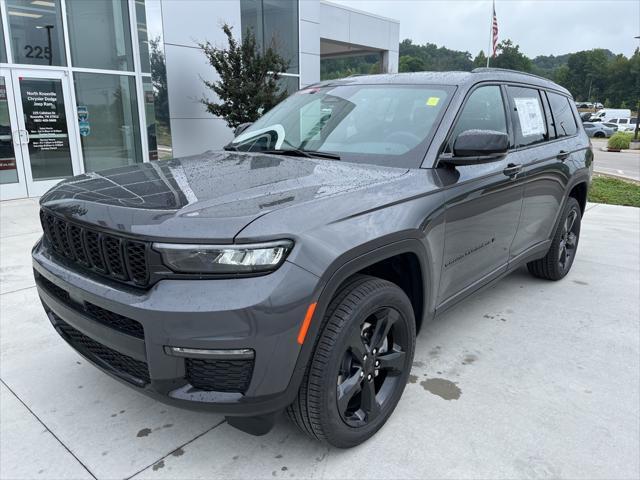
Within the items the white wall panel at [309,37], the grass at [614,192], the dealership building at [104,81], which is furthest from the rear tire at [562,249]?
the white wall panel at [309,37]

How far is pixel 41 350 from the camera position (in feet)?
11.0

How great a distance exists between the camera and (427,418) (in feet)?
8.67

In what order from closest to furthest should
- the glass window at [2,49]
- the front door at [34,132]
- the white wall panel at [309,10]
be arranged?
1. the glass window at [2,49]
2. the front door at [34,132]
3. the white wall panel at [309,10]

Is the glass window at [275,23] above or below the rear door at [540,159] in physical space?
above

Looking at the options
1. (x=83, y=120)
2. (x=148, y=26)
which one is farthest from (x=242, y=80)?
(x=83, y=120)

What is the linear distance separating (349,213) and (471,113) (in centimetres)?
146

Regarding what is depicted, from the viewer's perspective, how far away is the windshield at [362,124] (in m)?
2.88

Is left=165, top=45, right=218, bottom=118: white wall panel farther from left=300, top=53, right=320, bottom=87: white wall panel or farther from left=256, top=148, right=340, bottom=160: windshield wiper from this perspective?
left=256, top=148, right=340, bottom=160: windshield wiper

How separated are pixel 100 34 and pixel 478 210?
9.47 m

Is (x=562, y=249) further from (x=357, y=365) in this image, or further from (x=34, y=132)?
(x=34, y=132)

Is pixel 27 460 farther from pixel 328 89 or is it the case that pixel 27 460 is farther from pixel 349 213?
pixel 328 89

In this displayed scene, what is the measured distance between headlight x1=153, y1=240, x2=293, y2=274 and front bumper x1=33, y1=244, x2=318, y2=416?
0.13ft

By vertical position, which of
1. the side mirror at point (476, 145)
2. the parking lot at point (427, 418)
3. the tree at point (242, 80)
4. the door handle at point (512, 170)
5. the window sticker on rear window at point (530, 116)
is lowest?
the parking lot at point (427, 418)

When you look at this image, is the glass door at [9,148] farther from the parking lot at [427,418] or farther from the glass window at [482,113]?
the glass window at [482,113]
